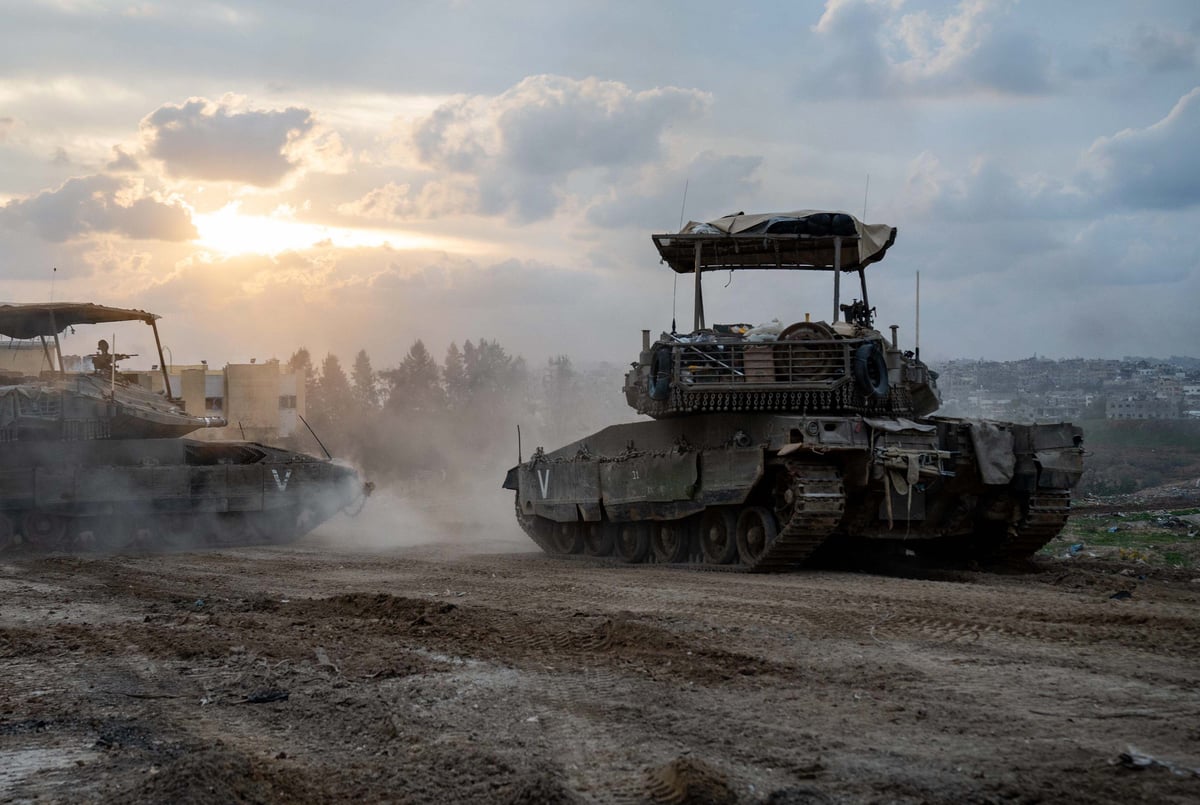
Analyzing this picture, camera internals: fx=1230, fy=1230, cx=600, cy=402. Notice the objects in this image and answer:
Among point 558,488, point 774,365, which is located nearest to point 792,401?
point 774,365

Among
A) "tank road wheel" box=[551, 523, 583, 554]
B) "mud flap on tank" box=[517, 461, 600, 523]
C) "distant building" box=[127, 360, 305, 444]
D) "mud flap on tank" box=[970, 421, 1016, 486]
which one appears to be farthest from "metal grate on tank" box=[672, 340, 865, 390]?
"distant building" box=[127, 360, 305, 444]

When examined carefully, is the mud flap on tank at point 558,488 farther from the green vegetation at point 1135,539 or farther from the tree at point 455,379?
the tree at point 455,379

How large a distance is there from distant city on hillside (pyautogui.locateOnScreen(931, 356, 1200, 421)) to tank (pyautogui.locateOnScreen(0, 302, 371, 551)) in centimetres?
2170

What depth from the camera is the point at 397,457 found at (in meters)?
49.9

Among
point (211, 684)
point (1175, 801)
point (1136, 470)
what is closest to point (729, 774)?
point (1175, 801)

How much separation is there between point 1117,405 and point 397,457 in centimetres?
2782

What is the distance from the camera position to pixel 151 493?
1914 cm

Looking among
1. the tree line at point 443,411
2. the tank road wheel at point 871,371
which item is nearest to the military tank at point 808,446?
the tank road wheel at point 871,371

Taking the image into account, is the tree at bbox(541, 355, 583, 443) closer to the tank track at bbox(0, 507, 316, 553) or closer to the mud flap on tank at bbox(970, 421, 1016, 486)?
the tank track at bbox(0, 507, 316, 553)

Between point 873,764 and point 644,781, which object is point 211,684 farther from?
point 873,764

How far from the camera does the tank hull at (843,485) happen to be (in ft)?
38.8

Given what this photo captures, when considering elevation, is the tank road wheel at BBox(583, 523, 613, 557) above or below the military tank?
below

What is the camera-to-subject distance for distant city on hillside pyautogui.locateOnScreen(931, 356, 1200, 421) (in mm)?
43250

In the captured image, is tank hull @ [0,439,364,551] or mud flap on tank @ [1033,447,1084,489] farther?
tank hull @ [0,439,364,551]
